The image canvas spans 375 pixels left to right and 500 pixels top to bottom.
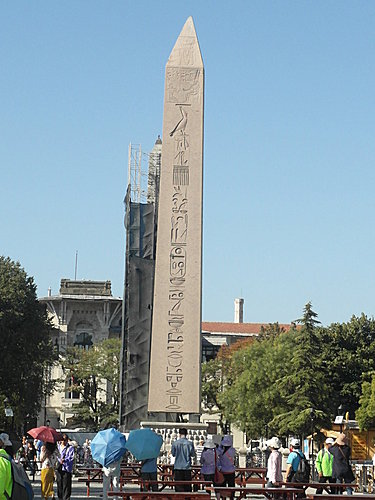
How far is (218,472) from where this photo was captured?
63.2 feet

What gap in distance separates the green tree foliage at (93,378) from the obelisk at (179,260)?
151ft

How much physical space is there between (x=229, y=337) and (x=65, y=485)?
7513cm

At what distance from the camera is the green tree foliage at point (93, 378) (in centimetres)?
7312

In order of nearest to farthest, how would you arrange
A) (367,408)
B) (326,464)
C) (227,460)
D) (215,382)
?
(227,460)
(326,464)
(367,408)
(215,382)

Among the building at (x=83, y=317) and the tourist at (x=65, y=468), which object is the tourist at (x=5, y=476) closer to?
the tourist at (x=65, y=468)

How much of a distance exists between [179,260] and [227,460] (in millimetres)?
8064

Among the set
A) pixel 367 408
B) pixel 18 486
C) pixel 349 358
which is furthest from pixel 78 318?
pixel 18 486

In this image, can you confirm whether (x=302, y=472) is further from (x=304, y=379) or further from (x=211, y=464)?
(x=304, y=379)

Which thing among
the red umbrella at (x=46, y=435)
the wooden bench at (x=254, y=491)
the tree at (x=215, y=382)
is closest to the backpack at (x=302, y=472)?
the wooden bench at (x=254, y=491)

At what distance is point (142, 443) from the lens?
1922 cm

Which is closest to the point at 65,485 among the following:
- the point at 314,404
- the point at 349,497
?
the point at 349,497

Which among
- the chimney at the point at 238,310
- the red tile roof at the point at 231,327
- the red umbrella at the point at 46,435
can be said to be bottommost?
the red umbrella at the point at 46,435

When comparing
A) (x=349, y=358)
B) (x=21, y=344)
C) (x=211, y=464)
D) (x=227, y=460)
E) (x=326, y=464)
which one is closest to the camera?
(x=211, y=464)

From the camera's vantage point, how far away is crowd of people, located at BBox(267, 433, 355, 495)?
1947 centimetres
